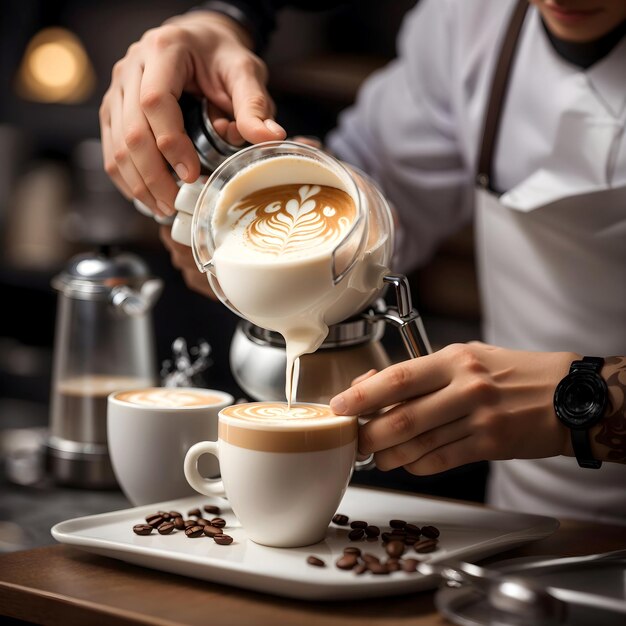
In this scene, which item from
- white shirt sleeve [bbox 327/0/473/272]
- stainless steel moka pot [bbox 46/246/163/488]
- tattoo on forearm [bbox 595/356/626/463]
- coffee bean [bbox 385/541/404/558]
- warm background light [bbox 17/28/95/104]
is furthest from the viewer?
warm background light [bbox 17/28/95/104]

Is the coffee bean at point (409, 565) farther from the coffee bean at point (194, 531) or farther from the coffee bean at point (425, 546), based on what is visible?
the coffee bean at point (194, 531)

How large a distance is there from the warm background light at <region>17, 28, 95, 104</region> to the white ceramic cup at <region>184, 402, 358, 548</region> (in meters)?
2.52

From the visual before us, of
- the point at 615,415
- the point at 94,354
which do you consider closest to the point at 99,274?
the point at 94,354

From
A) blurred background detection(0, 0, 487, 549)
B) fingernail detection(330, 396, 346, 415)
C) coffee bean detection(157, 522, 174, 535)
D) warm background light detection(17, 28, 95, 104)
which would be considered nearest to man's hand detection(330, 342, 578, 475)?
fingernail detection(330, 396, 346, 415)

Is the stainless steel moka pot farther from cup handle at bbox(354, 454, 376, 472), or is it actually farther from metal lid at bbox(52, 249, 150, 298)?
cup handle at bbox(354, 454, 376, 472)

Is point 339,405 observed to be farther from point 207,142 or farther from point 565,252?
point 565,252

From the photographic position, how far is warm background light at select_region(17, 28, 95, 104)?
A: 10.5ft

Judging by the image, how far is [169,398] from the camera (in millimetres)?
1264

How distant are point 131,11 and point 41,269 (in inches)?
38.1

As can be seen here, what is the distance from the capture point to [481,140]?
5.59ft

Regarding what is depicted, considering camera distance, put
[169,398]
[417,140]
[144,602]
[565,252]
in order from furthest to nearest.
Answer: [417,140], [565,252], [169,398], [144,602]

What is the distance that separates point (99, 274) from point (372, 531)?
645 millimetres

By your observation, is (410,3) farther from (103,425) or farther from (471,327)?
(103,425)

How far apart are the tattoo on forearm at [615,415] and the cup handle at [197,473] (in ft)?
1.42
